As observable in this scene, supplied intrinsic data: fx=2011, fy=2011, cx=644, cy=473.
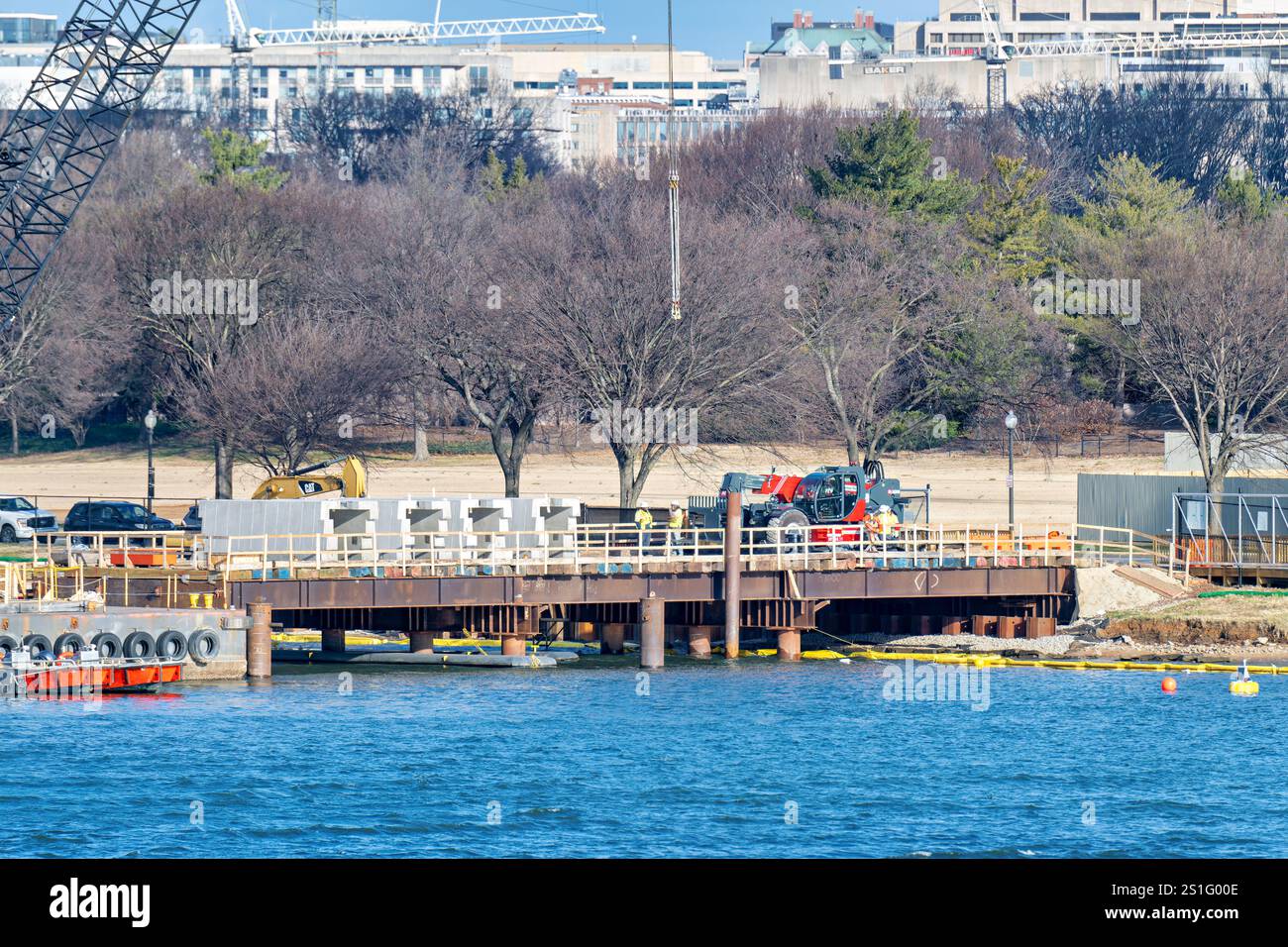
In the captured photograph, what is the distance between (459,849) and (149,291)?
6858cm

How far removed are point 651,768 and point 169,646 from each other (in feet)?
49.6

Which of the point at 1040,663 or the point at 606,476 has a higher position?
the point at 606,476

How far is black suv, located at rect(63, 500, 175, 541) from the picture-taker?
76812 millimetres

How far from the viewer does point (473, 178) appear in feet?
508

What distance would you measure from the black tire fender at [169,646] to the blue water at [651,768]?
1.19 m

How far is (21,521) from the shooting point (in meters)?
81.1

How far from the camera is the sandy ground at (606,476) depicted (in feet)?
295

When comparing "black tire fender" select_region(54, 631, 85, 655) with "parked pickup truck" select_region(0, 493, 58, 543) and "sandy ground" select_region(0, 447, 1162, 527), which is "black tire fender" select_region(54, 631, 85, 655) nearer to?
"parked pickup truck" select_region(0, 493, 58, 543)

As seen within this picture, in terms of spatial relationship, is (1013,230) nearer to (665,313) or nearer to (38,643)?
(665,313)

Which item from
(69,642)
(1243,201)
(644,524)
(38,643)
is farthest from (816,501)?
(1243,201)

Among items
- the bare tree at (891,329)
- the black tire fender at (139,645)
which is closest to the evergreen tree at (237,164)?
the bare tree at (891,329)

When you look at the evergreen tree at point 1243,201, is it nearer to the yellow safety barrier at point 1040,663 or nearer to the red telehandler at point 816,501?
the red telehandler at point 816,501
